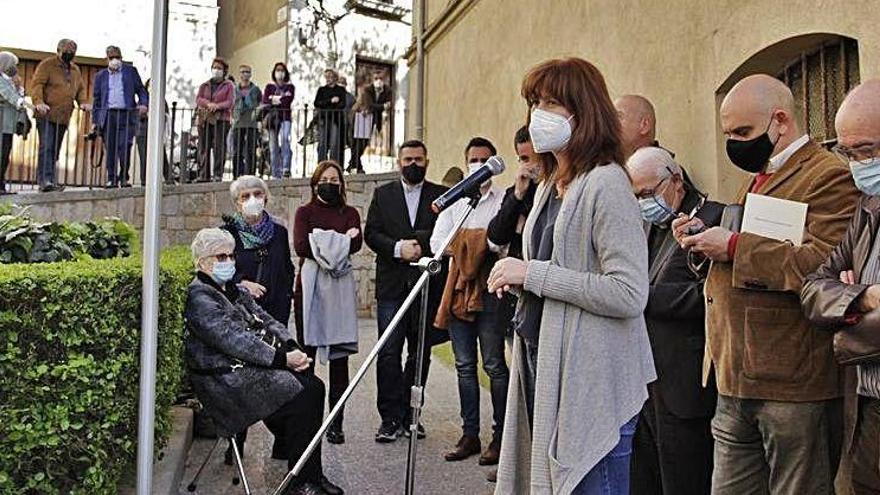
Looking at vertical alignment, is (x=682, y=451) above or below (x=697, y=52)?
below

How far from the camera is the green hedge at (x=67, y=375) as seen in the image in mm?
2791

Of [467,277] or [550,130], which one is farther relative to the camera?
[467,277]

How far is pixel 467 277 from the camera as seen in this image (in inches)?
178

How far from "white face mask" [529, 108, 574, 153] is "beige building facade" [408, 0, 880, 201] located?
1.61 metres

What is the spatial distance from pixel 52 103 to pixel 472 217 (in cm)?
853

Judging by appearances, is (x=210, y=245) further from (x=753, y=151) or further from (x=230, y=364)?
(x=753, y=151)

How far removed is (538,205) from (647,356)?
57 cm

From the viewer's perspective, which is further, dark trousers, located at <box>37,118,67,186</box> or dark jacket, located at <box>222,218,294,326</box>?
dark trousers, located at <box>37,118,67,186</box>

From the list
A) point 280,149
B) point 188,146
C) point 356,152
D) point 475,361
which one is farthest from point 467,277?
point 188,146

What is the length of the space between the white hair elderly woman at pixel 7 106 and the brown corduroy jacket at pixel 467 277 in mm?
7848

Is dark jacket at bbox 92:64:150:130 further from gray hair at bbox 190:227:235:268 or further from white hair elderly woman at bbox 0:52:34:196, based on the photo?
gray hair at bbox 190:227:235:268

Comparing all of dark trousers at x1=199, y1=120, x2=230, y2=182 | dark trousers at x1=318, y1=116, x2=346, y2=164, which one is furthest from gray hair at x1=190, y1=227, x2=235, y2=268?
dark trousers at x1=318, y1=116, x2=346, y2=164

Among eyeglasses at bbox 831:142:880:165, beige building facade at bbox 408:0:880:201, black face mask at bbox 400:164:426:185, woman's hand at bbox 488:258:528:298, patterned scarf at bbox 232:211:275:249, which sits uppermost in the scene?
beige building facade at bbox 408:0:880:201

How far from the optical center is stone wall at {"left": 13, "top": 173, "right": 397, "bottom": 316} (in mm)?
10891
